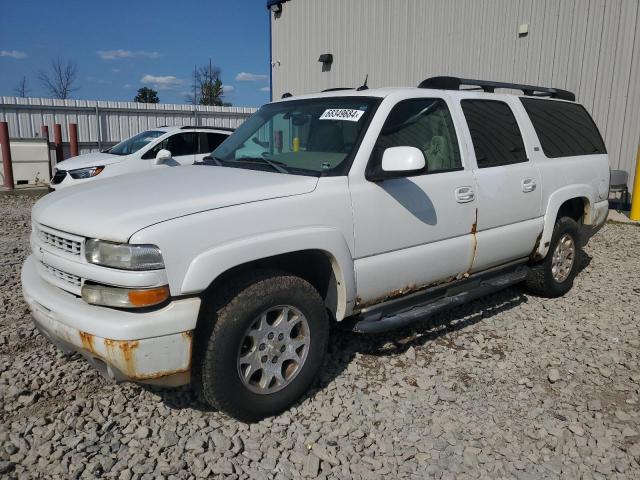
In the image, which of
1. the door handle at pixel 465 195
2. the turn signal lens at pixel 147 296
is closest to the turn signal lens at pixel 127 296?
the turn signal lens at pixel 147 296

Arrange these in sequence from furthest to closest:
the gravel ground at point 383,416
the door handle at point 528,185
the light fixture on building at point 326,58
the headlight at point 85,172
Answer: the light fixture on building at point 326,58 → the headlight at point 85,172 → the door handle at point 528,185 → the gravel ground at point 383,416

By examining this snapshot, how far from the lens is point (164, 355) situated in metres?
2.58

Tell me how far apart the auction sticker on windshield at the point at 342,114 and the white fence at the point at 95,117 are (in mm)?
17134

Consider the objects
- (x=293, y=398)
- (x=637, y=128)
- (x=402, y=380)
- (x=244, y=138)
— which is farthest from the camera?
(x=637, y=128)

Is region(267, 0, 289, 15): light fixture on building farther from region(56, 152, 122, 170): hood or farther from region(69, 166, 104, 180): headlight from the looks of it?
region(69, 166, 104, 180): headlight

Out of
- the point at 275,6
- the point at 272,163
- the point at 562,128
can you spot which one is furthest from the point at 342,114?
the point at 275,6

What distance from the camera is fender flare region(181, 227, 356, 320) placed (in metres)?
2.60

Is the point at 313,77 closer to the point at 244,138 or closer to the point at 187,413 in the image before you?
the point at 244,138

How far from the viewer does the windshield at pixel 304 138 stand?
3385 mm

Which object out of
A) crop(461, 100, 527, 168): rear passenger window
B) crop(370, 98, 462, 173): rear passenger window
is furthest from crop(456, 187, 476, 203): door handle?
crop(461, 100, 527, 168): rear passenger window

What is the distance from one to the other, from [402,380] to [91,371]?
83.8 inches

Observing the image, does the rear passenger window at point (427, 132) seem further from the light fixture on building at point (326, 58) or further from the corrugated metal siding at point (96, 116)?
the corrugated metal siding at point (96, 116)

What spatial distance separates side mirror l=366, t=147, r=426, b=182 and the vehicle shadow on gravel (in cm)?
130

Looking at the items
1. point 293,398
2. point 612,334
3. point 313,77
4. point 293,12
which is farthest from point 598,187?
point 293,12
